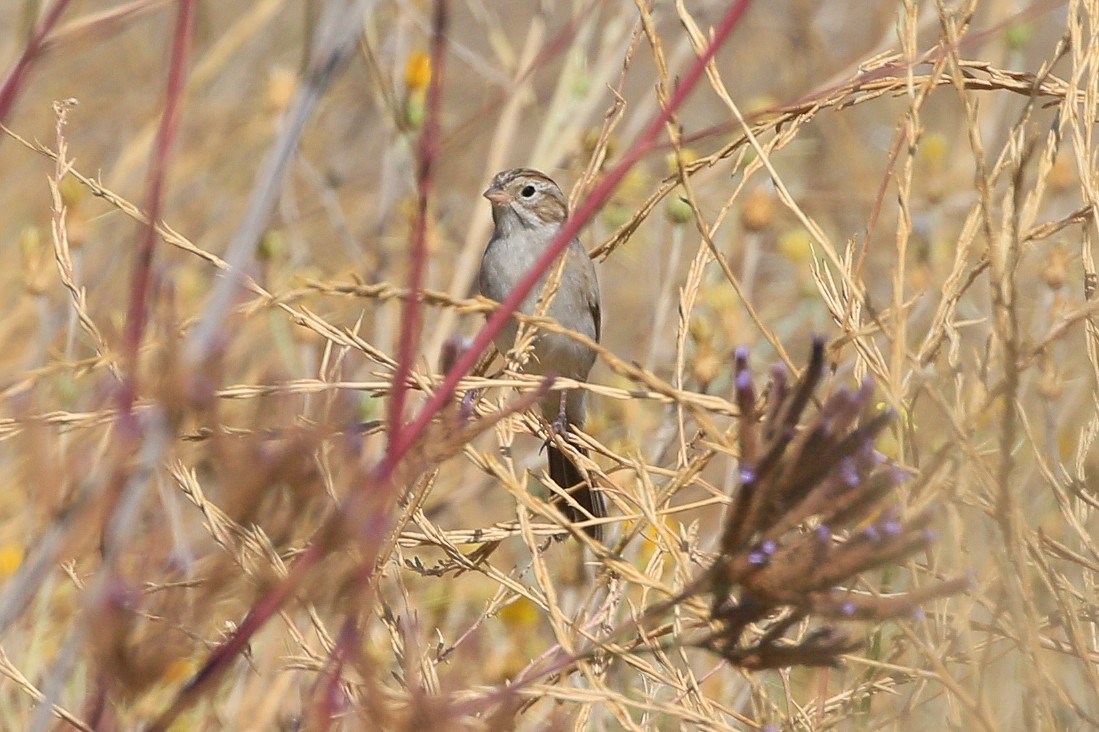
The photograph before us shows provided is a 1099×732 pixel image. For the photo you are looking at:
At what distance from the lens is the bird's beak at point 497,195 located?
4.32 meters

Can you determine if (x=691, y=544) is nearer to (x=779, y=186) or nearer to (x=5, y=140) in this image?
(x=779, y=186)

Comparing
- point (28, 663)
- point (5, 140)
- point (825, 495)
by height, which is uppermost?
point (5, 140)

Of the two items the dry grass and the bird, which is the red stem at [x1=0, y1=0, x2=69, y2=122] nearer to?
the dry grass

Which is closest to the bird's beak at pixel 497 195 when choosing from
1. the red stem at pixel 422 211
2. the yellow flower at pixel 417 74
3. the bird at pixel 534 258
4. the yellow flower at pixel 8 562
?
the bird at pixel 534 258

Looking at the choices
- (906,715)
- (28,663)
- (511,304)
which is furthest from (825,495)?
(28,663)

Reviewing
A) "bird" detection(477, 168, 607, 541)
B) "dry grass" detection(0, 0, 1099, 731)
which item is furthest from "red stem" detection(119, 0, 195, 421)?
"bird" detection(477, 168, 607, 541)

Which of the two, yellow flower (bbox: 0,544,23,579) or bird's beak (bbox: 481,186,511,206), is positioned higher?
bird's beak (bbox: 481,186,511,206)

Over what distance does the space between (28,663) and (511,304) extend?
1.93 metres

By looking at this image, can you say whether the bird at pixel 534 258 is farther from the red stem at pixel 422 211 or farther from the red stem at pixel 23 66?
the red stem at pixel 422 211

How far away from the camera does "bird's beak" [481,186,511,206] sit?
4316mm

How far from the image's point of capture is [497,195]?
4324mm

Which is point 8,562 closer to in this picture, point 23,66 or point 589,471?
point 589,471

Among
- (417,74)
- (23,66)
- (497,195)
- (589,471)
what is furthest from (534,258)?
(23,66)

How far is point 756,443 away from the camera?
4.53 feet
